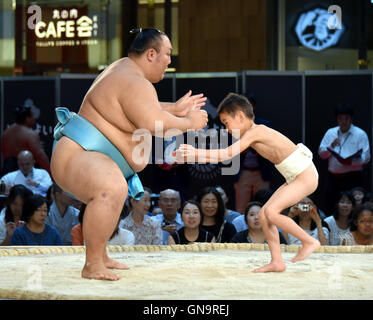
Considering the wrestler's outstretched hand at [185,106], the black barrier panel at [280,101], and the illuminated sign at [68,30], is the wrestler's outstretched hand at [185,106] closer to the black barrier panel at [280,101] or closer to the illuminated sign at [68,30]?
the black barrier panel at [280,101]

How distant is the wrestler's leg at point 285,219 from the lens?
308cm

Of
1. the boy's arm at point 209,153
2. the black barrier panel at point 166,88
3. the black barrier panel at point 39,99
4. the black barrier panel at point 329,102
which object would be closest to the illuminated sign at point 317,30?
the black barrier panel at point 329,102

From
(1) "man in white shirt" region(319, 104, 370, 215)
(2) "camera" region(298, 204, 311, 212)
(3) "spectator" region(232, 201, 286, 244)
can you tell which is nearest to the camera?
(3) "spectator" region(232, 201, 286, 244)

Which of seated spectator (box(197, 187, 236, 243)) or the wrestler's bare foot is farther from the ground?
the wrestler's bare foot

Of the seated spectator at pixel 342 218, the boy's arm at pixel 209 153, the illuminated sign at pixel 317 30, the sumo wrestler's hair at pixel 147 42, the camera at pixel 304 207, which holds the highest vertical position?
the illuminated sign at pixel 317 30

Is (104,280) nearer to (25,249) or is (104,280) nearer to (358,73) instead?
(25,249)

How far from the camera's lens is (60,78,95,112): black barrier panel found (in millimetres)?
6227

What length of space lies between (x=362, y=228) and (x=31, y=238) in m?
1.83

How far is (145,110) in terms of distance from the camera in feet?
9.52

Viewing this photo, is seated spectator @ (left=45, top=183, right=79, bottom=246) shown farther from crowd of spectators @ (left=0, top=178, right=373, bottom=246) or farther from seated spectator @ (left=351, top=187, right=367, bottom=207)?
seated spectator @ (left=351, top=187, right=367, bottom=207)

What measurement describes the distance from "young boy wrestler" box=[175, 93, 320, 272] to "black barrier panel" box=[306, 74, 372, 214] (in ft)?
Result: 10.0

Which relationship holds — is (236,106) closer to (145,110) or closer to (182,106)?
(182,106)

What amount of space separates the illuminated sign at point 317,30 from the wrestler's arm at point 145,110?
5009 millimetres

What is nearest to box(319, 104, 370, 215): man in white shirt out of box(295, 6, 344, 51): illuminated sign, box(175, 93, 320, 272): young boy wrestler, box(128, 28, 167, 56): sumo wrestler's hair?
box(295, 6, 344, 51): illuminated sign
